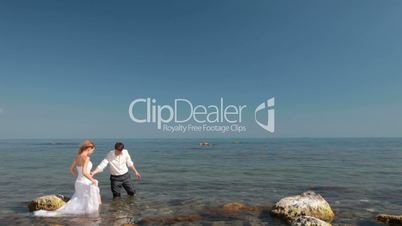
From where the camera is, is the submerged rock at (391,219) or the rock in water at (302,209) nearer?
the submerged rock at (391,219)

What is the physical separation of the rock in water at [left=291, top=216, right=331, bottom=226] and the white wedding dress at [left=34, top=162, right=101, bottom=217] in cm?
681

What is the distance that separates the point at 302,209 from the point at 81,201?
25.1ft

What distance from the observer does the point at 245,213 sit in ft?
41.5

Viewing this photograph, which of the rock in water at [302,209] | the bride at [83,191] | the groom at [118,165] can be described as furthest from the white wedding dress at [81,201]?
the rock in water at [302,209]

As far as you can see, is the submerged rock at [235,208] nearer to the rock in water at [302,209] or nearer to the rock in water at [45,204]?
the rock in water at [302,209]

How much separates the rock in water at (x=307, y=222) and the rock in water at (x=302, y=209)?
1.95 ft

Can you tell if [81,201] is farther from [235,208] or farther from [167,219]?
[235,208]

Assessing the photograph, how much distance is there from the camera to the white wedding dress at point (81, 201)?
1176 centimetres

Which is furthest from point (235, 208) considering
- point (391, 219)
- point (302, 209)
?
point (391, 219)

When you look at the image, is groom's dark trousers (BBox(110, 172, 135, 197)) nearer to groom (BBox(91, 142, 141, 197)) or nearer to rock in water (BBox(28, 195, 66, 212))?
groom (BBox(91, 142, 141, 197))

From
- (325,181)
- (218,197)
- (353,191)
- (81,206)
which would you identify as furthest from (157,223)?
(325,181)

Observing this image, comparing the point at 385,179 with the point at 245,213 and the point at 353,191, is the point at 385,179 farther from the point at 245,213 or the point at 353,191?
the point at 245,213

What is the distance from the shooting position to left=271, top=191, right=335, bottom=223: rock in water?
11578 millimetres

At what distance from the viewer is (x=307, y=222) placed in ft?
33.5
